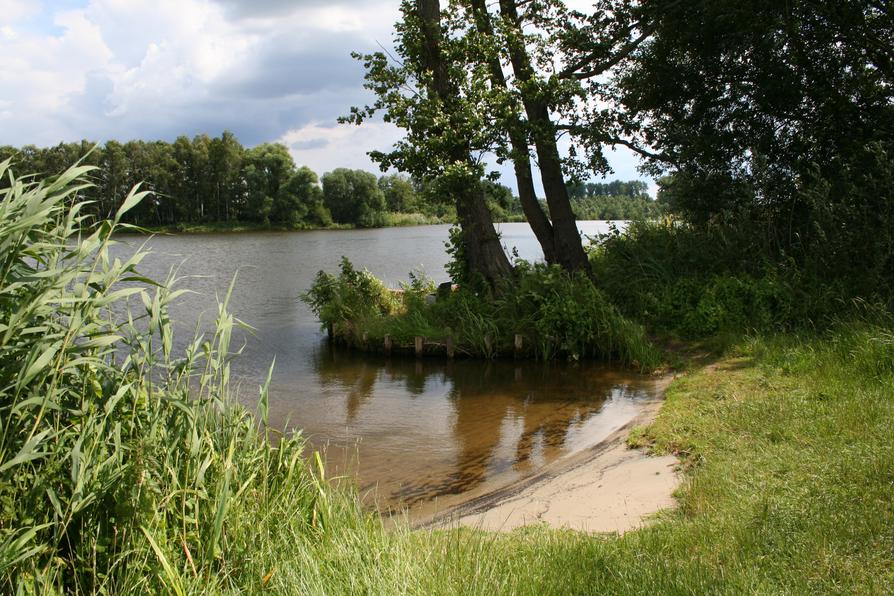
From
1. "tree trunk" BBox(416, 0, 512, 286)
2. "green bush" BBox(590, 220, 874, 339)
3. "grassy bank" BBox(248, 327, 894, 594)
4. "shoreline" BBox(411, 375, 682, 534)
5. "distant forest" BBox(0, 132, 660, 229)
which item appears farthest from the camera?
"distant forest" BBox(0, 132, 660, 229)

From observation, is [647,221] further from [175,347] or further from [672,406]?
[175,347]

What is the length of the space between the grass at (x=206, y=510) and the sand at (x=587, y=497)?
16.4 inches

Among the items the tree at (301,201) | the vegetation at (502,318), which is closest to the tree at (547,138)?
the vegetation at (502,318)

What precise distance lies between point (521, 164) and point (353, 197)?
6700 centimetres

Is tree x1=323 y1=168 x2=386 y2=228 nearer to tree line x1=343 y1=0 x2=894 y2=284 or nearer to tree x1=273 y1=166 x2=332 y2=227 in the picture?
tree x1=273 y1=166 x2=332 y2=227

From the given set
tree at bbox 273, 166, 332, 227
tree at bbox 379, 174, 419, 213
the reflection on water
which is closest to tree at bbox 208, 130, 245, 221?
tree at bbox 273, 166, 332, 227

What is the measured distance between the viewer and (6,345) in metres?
3.29

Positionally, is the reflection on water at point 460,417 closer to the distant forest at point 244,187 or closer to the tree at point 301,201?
the distant forest at point 244,187

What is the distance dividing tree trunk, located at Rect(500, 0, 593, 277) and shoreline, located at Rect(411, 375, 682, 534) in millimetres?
7536

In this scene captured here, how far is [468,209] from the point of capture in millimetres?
13633

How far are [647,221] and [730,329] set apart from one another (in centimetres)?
575

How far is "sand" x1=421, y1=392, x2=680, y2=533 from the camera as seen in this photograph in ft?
16.1

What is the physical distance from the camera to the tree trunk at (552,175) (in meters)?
13.7

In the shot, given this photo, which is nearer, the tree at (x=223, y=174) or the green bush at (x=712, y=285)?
the green bush at (x=712, y=285)
